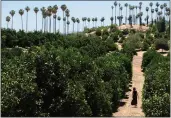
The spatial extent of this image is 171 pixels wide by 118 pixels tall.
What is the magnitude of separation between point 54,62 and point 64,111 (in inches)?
87.3

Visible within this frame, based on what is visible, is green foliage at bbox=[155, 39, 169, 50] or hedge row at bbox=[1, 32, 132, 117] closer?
hedge row at bbox=[1, 32, 132, 117]

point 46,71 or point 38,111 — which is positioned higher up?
point 46,71

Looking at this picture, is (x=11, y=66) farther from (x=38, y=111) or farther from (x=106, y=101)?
(x=106, y=101)

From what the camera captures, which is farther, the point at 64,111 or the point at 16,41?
the point at 16,41

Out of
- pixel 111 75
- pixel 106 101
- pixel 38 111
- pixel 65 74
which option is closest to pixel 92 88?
pixel 106 101

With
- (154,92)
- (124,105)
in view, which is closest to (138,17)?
(124,105)

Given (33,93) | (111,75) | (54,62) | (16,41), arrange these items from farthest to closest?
(16,41)
(111,75)
(54,62)
(33,93)

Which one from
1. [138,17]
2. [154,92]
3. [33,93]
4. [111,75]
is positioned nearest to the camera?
[33,93]

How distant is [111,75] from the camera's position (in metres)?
28.5

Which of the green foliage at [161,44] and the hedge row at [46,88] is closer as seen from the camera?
the hedge row at [46,88]

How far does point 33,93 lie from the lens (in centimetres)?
1512

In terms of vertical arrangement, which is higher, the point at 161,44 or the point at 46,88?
the point at 161,44

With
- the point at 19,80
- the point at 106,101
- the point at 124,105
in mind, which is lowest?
the point at 124,105

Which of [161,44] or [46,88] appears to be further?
[161,44]
